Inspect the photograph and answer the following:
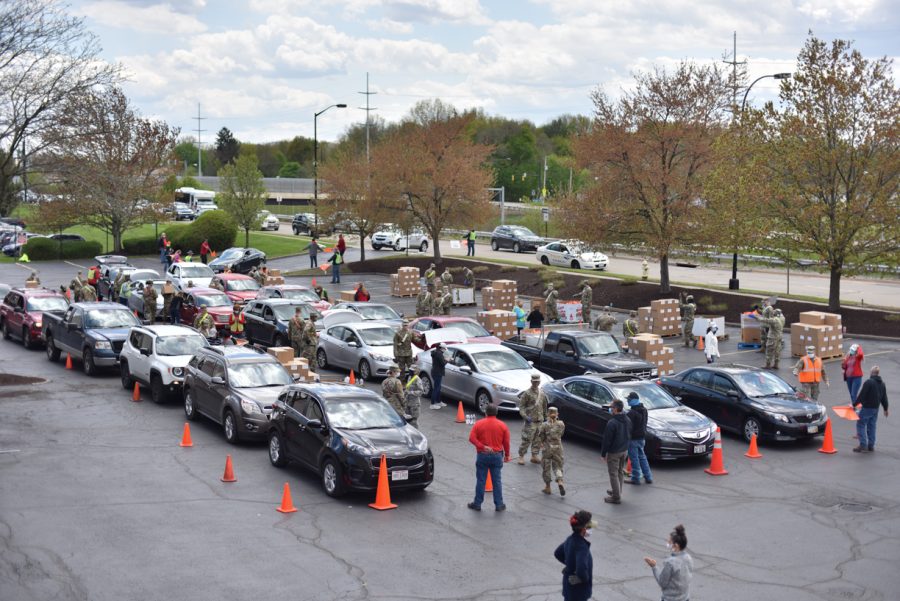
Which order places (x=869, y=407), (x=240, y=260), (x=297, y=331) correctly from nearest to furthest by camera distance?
(x=869, y=407), (x=297, y=331), (x=240, y=260)

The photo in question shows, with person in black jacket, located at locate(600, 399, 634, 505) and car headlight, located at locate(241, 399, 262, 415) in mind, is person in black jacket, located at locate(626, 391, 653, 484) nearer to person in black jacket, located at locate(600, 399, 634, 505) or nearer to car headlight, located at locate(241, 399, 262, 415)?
person in black jacket, located at locate(600, 399, 634, 505)

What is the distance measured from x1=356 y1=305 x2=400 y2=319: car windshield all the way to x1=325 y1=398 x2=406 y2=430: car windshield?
1359 centimetres

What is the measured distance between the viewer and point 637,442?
15.7 m

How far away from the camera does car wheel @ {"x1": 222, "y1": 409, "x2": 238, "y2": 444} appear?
1779cm

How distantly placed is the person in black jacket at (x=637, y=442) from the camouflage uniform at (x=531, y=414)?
1699 mm

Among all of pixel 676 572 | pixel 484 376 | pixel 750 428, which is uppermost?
pixel 676 572

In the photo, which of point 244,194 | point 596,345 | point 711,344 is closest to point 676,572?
point 596,345

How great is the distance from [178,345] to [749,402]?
40.1 ft

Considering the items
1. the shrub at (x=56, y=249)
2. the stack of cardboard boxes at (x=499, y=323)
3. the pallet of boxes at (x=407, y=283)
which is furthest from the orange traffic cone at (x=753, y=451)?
the shrub at (x=56, y=249)

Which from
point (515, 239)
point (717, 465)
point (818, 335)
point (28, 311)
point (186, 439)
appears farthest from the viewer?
point (515, 239)

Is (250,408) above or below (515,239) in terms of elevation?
below

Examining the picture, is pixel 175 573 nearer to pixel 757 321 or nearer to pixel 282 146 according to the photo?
pixel 757 321

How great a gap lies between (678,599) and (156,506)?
317 inches

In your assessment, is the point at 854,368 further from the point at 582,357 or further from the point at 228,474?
the point at 228,474
